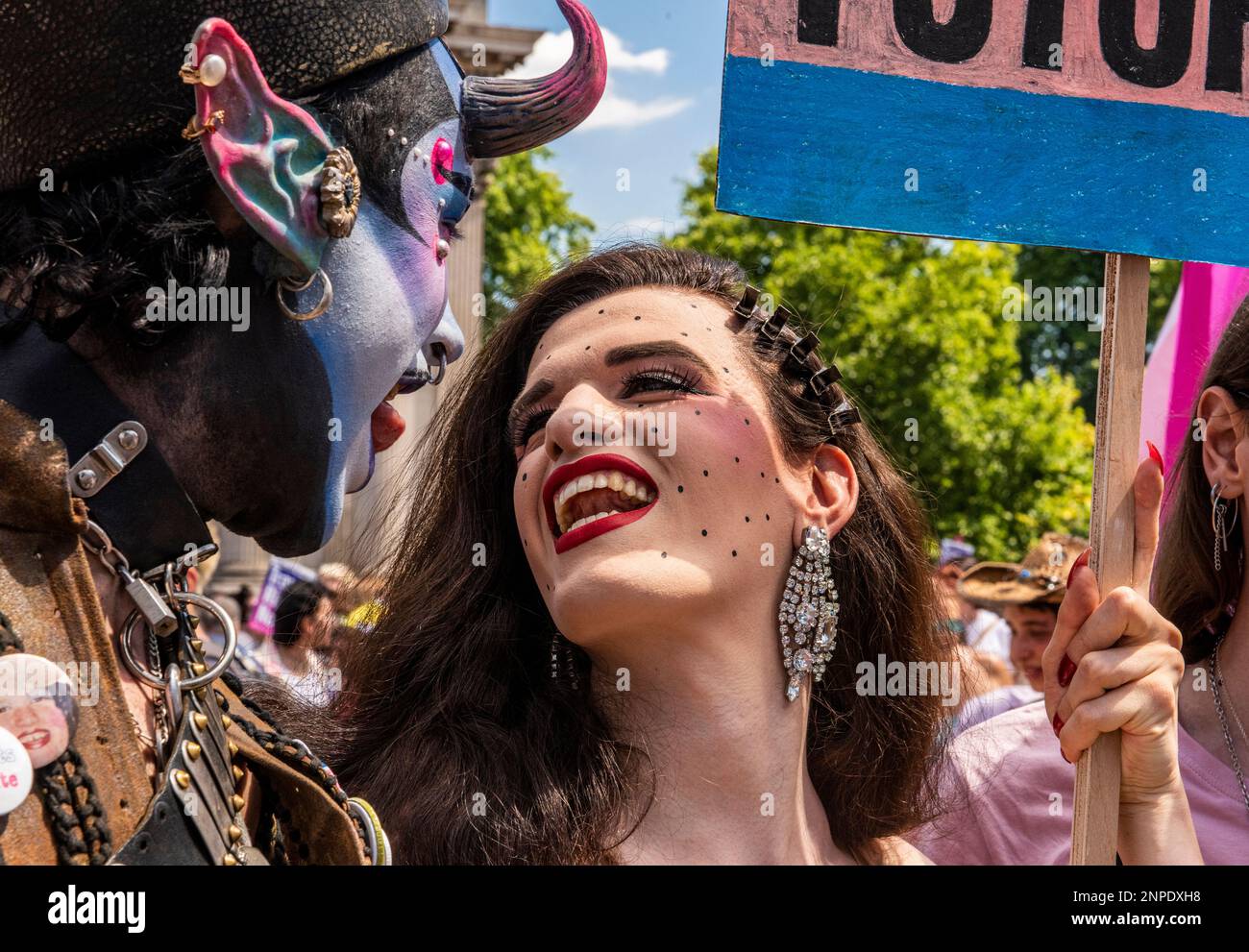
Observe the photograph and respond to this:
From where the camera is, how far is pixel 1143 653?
252 cm

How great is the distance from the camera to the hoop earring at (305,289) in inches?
75.5

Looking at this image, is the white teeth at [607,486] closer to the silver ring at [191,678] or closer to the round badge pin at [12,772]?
the silver ring at [191,678]

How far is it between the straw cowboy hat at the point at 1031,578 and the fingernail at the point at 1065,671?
3624 millimetres

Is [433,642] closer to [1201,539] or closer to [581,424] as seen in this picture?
[581,424]

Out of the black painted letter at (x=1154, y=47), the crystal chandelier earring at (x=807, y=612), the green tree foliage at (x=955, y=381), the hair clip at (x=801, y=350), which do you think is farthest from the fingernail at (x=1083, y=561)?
the green tree foliage at (x=955, y=381)

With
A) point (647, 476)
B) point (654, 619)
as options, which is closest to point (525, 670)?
point (654, 619)

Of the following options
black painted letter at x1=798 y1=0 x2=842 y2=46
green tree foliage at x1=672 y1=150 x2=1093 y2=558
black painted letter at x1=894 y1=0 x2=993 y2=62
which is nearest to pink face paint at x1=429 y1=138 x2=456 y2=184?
black painted letter at x1=798 y1=0 x2=842 y2=46

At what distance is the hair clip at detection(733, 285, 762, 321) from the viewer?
3.08 m

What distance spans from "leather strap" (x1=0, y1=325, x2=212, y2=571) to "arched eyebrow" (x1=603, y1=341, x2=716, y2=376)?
113cm

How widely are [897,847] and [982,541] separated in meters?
21.2

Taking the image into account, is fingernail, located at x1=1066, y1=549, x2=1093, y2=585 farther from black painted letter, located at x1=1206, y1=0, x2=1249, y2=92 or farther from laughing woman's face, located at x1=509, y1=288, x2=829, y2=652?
black painted letter, located at x1=1206, y1=0, x2=1249, y2=92

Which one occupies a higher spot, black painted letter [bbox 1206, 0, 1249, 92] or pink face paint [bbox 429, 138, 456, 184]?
black painted letter [bbox 1206, 0, 1249, 92]

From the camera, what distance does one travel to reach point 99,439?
1812 millimetres

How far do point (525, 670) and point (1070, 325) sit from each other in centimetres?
3609
